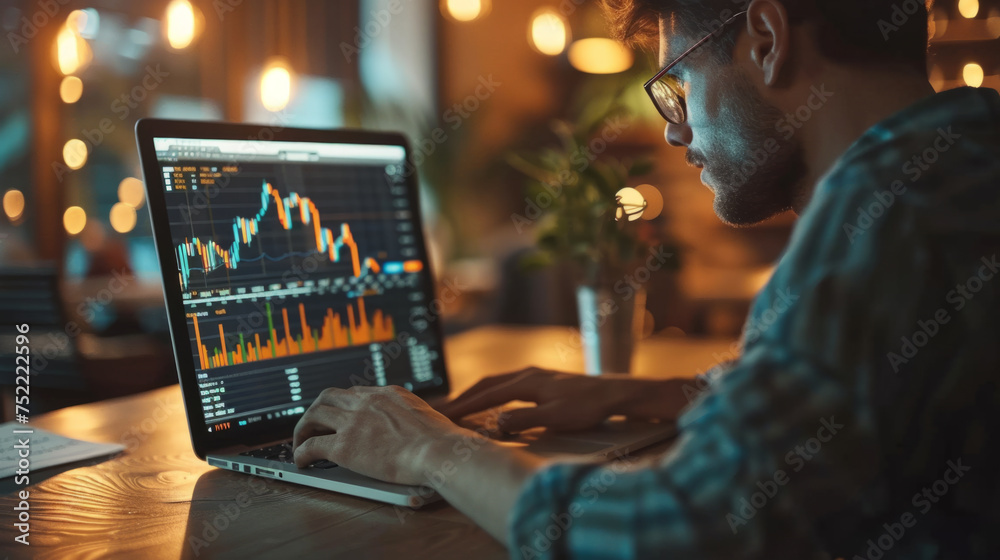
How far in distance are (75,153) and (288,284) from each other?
3.87m

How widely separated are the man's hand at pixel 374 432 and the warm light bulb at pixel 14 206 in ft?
13.2

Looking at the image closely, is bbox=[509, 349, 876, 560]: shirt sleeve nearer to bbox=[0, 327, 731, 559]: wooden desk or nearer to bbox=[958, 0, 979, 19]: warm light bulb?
bbox=[0, 327, 731, 559]: wooden desk

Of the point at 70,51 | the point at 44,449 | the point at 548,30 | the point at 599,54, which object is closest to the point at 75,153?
the point at 70,51

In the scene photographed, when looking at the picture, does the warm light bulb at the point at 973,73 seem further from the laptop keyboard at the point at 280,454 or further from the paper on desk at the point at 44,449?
the paper on desk at the point at 44,449

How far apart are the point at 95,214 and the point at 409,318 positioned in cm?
382

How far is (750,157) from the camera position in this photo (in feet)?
2.84

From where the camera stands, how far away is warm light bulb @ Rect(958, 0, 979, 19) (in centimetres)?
371

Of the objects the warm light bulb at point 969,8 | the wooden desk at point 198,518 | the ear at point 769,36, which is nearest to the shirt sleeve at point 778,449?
the wooden desk at point 198,518

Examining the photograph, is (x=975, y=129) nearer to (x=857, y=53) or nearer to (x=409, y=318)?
(x=857, y=53)

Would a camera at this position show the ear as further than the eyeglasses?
No

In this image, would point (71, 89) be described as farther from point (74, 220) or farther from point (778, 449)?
point (778, 449)

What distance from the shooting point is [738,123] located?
85cm

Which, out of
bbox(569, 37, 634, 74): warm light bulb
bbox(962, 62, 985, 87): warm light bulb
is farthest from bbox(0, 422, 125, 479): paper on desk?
bbox(962, 62, 985, 87): warm light bulb

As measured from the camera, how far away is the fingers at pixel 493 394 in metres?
1.06
